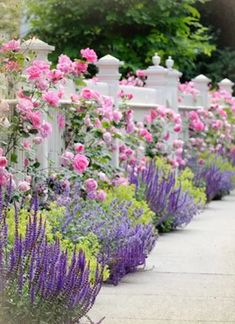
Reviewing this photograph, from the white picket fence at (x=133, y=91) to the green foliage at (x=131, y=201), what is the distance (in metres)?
0.63

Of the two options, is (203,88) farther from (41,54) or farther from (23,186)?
(23,186)

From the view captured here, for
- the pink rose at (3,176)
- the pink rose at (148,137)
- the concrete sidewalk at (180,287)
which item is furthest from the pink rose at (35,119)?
the pink rose at (148,137)

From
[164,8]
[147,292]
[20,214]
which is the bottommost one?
[147,292]

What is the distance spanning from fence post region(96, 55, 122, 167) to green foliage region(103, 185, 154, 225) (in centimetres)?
111

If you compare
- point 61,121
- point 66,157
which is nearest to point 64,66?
point 61,121

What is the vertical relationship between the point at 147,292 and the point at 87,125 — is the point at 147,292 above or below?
below

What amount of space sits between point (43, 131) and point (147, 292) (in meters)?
1.75

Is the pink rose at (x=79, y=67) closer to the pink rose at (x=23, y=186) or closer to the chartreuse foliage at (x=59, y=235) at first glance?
the chartreuse foliage at (x=59, y=235)

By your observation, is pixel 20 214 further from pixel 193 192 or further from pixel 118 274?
pixel 193 192

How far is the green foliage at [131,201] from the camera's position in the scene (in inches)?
381

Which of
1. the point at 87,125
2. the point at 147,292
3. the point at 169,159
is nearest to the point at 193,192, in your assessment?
the point at 169,159

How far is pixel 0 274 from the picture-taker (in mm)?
5445

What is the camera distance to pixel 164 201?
11438 millimetres

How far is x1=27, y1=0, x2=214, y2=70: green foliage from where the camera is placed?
22812 mm
